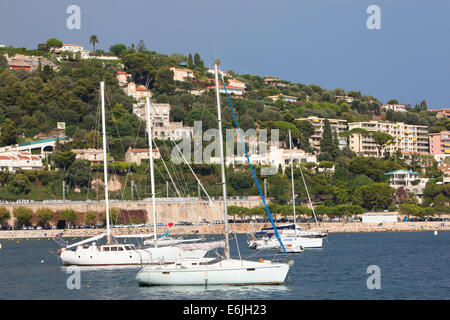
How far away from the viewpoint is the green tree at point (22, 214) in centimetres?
7506

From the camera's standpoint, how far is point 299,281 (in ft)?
98.6

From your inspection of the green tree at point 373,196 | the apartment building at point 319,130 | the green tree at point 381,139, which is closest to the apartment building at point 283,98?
the apartment building at point 319,130

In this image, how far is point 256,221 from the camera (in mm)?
83188

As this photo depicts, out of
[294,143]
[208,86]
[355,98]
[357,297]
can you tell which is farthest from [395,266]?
[355,98]

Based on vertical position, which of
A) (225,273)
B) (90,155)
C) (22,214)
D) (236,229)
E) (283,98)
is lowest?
(236,229)

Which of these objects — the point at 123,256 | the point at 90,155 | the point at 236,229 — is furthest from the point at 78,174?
the point at 123,256

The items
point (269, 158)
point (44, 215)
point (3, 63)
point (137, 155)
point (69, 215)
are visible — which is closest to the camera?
point (44, 215)

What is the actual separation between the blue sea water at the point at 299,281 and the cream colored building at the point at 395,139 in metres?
81.8

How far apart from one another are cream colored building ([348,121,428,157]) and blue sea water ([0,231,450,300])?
3221 inches

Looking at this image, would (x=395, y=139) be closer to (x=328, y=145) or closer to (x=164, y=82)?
(x=328, y=145)

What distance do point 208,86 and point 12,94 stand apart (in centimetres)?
4424

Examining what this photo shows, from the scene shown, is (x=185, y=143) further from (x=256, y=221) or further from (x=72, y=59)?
(x=72, y=59)

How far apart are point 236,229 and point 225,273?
55.0m

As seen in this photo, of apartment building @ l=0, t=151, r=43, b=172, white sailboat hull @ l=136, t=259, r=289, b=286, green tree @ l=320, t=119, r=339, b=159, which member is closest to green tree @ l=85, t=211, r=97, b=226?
apartment building @ l=0, t=151, r=43, b=172
